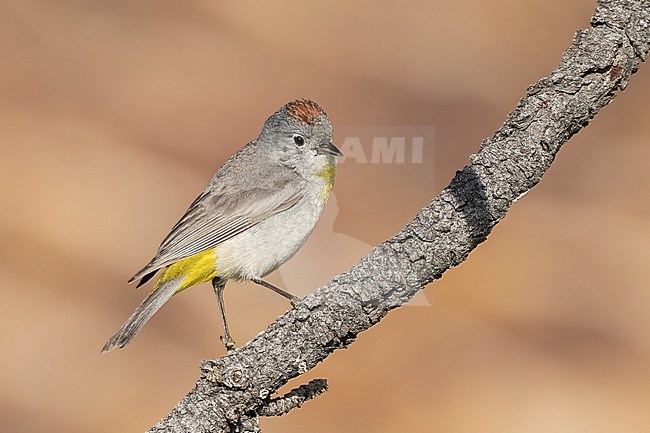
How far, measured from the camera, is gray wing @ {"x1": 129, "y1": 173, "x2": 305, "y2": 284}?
4.47 m

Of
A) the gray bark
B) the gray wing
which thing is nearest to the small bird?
the gray wing

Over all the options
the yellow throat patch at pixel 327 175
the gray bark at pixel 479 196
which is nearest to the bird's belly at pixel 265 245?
the yellow throat patch at pixel 327 175

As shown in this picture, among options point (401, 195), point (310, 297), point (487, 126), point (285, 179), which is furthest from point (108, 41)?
point (310, 297)

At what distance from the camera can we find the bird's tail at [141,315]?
420 cm

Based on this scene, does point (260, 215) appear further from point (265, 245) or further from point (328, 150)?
point (328, 150)

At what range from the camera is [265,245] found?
4520 millimetres

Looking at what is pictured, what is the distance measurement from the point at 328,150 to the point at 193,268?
0.92 metres

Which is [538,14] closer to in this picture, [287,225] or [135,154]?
[135,154]

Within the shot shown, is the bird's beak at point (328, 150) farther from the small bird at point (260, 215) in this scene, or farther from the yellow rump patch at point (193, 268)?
the yellow rump patch at point (193, 268)

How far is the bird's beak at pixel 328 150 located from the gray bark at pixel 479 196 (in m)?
1.15

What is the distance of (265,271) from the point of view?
4.57 m

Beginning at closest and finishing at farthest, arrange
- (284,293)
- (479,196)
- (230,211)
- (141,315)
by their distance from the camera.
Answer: (479,196) < (284,293) < (141,315) < (230,211)

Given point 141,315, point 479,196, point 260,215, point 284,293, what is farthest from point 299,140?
point 479,196

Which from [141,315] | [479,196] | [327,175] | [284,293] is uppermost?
[327,175]
